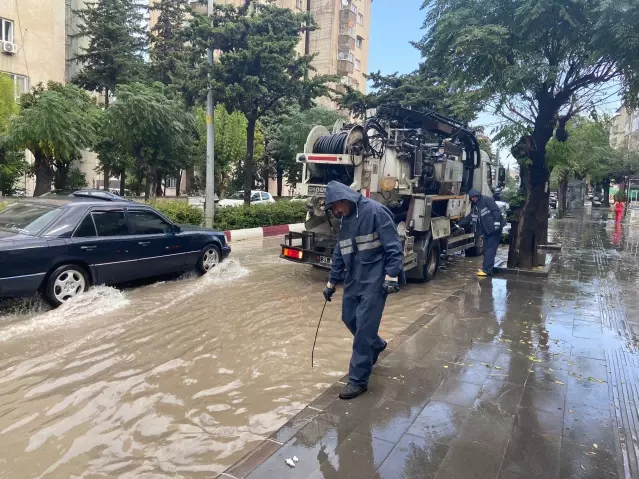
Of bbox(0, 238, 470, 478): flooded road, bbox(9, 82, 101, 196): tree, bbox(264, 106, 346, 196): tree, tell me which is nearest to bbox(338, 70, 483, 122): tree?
bbox(264, 106, 346, 196): tree

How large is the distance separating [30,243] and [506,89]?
324 inches

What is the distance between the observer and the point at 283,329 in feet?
20.6

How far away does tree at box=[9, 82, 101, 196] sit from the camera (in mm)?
14930

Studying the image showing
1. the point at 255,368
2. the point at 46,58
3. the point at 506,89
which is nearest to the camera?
the point at 255,368

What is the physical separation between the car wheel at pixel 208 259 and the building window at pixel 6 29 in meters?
21.8

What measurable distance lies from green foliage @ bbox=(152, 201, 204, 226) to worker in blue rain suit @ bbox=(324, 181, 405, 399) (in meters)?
9.51

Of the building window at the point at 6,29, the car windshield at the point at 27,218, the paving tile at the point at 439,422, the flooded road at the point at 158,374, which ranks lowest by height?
the flooded road at the point at 158,374

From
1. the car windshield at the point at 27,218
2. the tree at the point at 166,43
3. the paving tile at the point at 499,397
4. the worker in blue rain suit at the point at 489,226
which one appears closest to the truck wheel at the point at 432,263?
the worker in blue rain suit at the point at 489,226

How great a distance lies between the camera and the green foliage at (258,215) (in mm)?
15702

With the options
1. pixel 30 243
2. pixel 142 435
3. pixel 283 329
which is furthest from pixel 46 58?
pixel 142 435

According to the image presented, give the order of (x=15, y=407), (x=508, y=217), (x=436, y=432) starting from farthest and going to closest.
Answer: (x=508, y=217), (x=15, y=407), (x=436, y=432)

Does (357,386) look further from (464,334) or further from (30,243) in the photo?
(30,243)

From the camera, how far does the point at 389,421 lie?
3.76 metres

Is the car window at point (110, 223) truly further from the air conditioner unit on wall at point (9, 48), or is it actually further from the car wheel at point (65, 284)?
the air conditioner unit on wall at point (9, 48)
